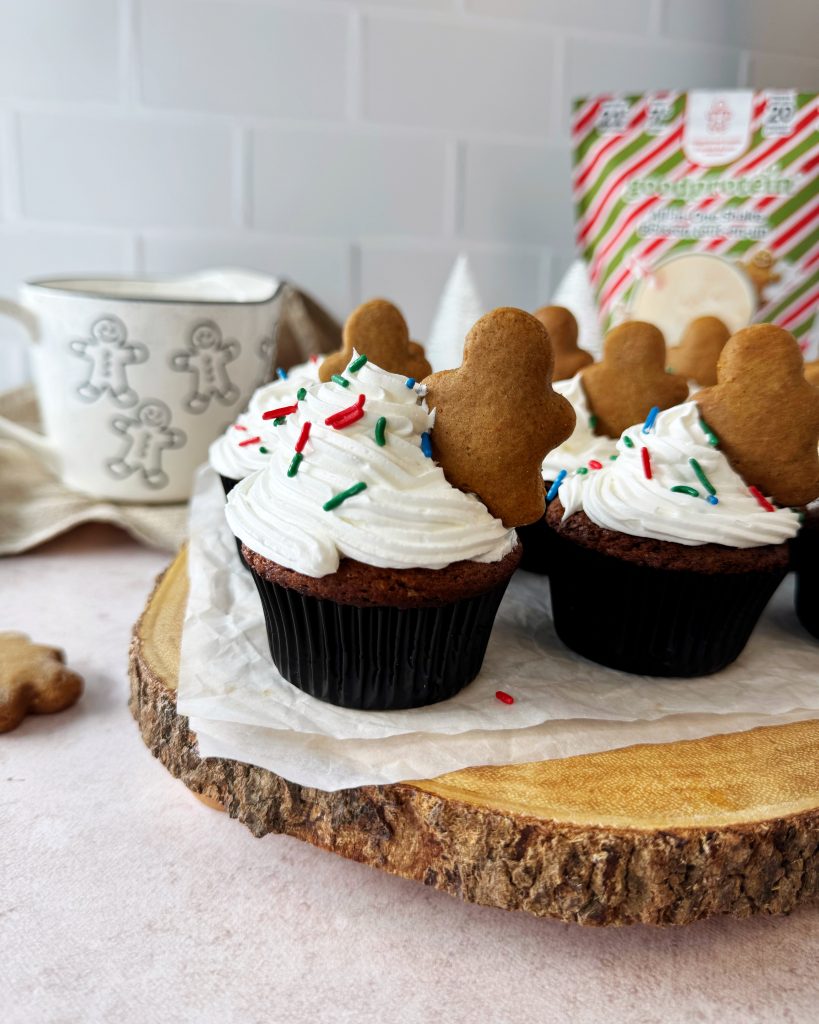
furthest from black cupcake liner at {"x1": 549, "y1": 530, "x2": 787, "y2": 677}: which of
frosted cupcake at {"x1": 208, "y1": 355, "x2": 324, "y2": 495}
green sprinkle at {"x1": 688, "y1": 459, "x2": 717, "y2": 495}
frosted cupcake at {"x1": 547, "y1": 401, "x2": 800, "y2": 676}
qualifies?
frosted cupcake at {"x1": 208, "y1": 355, "x2": 324, "y2": 495}

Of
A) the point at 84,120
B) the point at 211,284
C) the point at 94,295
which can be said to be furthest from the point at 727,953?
the point at 84,120

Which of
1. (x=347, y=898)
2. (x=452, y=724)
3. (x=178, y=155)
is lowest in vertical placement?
(x=347, y=898)

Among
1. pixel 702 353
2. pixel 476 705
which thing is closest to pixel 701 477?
pixel 476 705

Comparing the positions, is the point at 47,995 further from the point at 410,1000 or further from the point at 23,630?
the point at 23,630

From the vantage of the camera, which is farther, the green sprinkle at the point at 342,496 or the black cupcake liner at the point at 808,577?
the black cupcake liner at the point at 808,577

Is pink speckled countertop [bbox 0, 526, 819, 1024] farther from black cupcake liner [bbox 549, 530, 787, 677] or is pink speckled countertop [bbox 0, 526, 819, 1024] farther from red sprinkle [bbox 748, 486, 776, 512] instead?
red sprinkle [bbox 748, 486, 776, 512]

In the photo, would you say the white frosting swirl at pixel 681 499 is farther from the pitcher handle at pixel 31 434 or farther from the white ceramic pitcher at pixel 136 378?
the pitcher handle at pixel 31 434

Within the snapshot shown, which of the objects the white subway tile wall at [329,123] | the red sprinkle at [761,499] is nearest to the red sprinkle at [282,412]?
the red sprinkle at [761,499]
